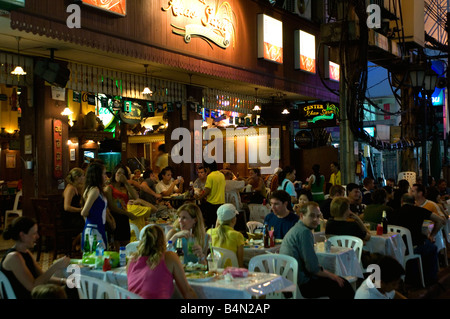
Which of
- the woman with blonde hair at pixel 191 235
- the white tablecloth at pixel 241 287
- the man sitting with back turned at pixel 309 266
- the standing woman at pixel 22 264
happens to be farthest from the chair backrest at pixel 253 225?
the standing woman at pixel 22 264

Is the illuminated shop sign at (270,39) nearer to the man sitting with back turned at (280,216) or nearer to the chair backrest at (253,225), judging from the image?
the chair backrest at (253,225)

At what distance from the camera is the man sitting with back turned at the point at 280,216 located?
26.9ft

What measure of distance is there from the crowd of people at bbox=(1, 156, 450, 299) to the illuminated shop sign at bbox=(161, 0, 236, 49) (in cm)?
333

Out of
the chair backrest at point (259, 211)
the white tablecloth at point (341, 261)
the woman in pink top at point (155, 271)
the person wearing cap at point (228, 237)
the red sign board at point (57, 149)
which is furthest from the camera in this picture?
the chair backrest at point (259, 211)

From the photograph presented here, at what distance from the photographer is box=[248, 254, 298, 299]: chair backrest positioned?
20.2 ft

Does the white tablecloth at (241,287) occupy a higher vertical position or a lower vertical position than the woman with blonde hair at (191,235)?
lower

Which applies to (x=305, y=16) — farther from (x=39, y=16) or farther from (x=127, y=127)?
(x=39, y=16)

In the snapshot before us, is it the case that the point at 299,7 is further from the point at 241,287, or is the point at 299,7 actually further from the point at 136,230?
the point at 241,287

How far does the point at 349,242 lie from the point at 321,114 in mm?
12458

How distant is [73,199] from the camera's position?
10039 millimetres

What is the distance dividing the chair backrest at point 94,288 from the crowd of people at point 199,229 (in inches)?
12.0

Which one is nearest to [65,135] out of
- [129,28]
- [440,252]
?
[129,28]
